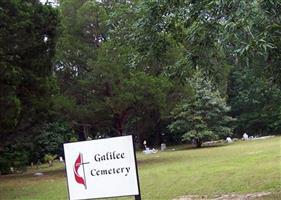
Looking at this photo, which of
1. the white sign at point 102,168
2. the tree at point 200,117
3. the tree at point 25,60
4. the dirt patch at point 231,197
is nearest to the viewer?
the white sign at point 102,168

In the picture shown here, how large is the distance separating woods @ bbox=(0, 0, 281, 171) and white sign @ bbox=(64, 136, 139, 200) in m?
1.75

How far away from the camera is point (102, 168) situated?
254 inches

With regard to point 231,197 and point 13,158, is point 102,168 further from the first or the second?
point 13,158

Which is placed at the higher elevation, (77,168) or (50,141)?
(77,168)

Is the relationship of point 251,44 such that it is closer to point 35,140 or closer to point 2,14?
point 2,14

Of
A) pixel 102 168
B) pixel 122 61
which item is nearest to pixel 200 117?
A: pixel 122 61

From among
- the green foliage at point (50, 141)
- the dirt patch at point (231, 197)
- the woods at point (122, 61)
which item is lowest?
the dirt patch at point (231, 197)

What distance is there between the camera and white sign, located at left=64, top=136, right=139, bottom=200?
6293 mm

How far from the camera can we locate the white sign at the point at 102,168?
248 inches

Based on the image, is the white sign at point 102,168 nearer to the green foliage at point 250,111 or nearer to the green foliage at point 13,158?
the green foliage at point 13,158

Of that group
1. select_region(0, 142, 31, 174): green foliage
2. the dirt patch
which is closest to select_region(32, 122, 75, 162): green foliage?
select_region(0, 142, 31, 174): green foliage

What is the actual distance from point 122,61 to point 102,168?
18.6m

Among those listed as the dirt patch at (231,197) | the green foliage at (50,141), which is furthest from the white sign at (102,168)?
the green foliage at (50,141)

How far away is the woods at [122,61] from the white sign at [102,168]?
5.75ft
